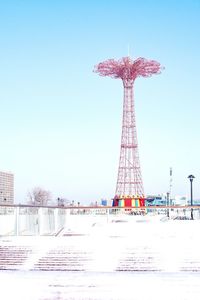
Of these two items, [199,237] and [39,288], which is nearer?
[39,288]

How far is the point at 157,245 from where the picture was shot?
10.9m

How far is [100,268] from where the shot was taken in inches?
371

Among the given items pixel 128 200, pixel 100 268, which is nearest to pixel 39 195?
pixel 128 200

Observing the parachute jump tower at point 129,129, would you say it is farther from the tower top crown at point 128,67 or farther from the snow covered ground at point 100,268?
the snow covered ground at point 100,268

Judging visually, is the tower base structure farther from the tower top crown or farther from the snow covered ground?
the snow covered ground

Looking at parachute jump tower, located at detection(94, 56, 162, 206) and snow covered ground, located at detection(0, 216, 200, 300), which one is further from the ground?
parachute jump tower, located at detection(94, 56, 162, 206)

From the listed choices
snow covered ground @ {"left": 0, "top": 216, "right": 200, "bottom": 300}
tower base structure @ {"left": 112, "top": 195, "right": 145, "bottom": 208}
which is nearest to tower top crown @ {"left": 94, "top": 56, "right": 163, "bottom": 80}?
tower base structure @ {"left": 112, "top": 195, "right": 145, "bottom": 208}

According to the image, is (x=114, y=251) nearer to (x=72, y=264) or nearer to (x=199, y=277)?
(x=72, y=264)

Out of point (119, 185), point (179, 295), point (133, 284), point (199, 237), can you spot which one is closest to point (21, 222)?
point (199, 237)

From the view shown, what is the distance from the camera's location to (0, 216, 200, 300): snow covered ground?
7340 millimetres

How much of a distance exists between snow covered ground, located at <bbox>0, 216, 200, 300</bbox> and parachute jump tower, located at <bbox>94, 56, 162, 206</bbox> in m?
44.8

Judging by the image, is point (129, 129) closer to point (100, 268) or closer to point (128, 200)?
point (128, 200)

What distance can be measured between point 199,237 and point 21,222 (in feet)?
16.6

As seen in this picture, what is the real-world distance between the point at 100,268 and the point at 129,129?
48.6 meters
